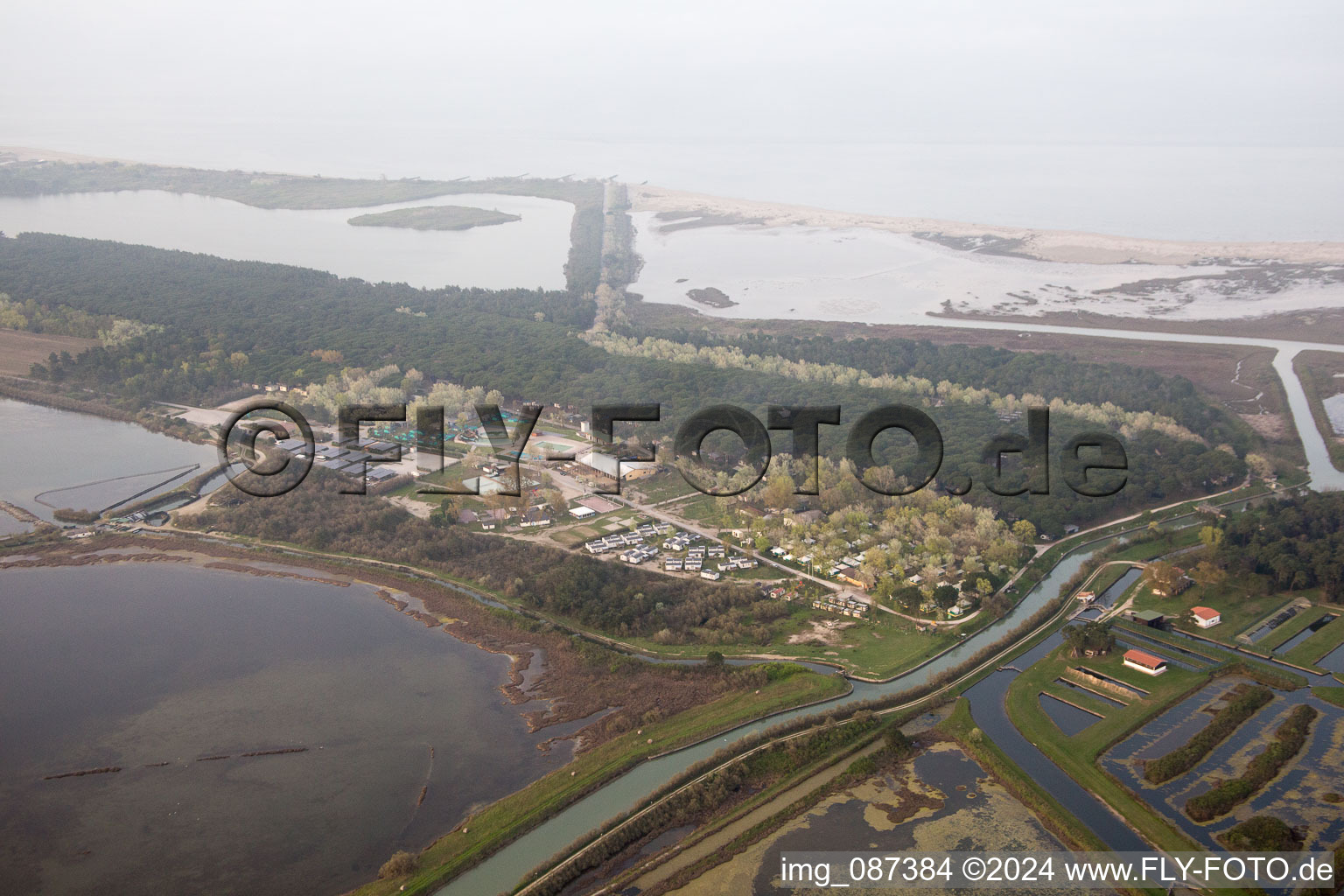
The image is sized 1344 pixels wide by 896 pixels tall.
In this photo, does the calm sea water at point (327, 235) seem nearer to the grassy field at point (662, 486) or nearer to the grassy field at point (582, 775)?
the grassy field at point (662, 486)

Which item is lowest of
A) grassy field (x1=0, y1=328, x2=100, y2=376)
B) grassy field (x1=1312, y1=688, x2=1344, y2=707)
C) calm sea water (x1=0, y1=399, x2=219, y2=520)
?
grassy field (x1=1312, y1=688, x2=1344, y2=707)

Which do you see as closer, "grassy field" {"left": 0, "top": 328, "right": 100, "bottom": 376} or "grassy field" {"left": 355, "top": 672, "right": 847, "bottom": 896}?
"grassy field" {"left": 355, "top": 672, "right": 847, "bottom": 896}

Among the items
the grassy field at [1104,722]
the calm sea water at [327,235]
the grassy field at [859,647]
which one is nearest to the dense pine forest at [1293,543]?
the grassy field at [1104,722]

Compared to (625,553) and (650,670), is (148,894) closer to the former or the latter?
(650,670)

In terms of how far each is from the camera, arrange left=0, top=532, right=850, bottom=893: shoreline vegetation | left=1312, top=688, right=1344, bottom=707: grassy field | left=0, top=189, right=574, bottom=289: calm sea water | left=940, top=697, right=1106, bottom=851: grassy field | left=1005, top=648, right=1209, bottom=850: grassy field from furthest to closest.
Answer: left=0, top=189, right=574, bottom=289: calm sea water
left=1312, top=688, right=1344, bottom=707: grassy field
left=0, top=532, right=850, bottom=893: shoreline vegetation
left=1005, top=648, right=1209, bottom=850: grassy field
left=940, top=697, right=1106, bottom=851: grassy field

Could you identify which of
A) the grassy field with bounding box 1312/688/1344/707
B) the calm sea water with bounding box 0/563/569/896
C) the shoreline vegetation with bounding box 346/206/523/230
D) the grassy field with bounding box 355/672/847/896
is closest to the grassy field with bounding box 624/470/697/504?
the calm sea water with bounding box 0/563/569/896

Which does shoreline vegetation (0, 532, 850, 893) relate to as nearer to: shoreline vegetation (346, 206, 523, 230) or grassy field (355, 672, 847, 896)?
grassy field (355, 672, 847, 896)

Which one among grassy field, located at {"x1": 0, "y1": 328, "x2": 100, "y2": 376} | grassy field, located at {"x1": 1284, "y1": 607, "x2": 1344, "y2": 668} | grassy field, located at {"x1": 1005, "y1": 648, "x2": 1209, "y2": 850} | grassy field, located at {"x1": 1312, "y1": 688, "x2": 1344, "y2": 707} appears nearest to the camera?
grassy field, located at {"x1": 1005, "y1": 648, "x2": 1209, "y2": 850}
